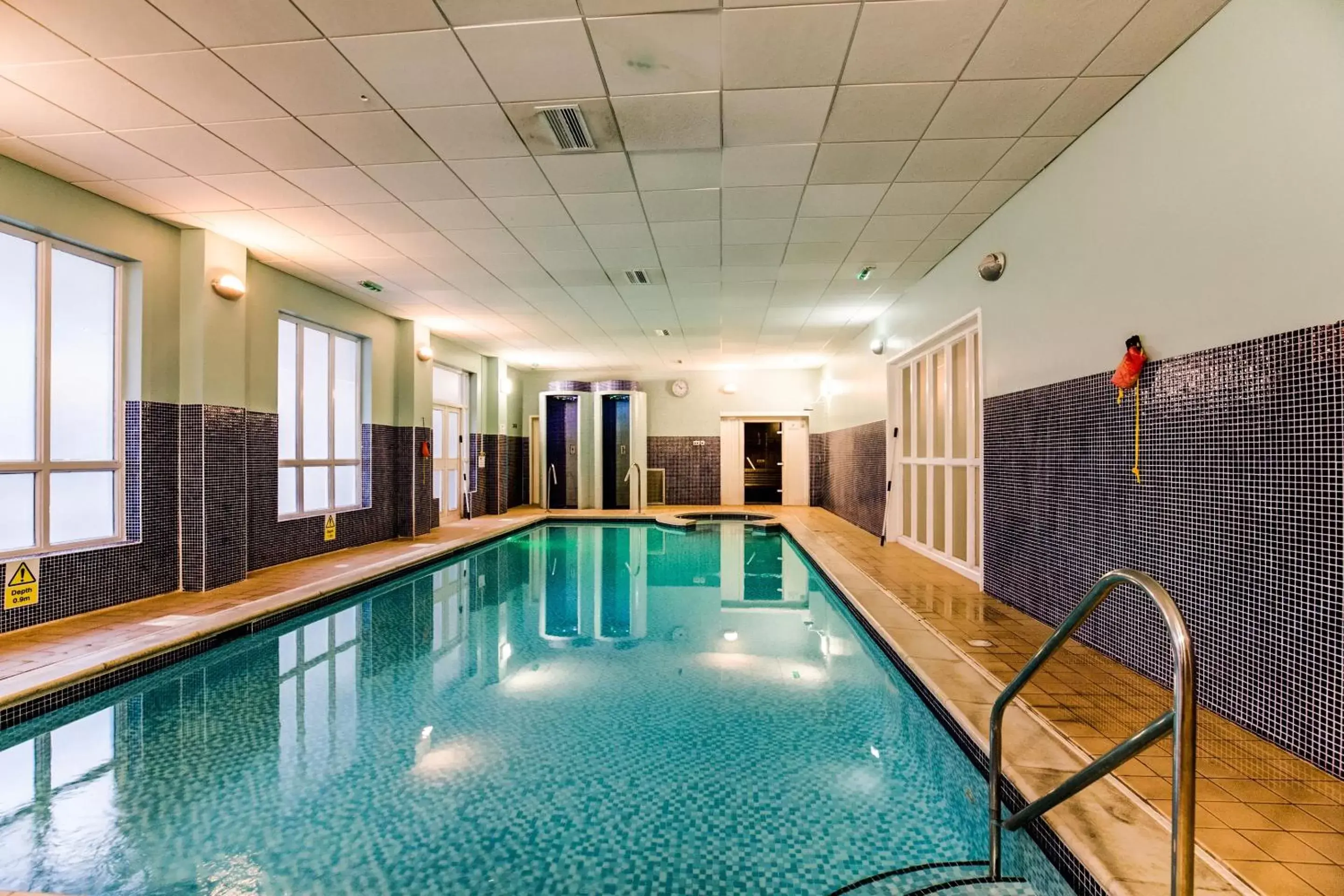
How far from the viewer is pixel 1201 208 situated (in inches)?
91.1

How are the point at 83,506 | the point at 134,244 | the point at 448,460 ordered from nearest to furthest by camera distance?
the point at 83,506 < the point at 134,244 < the point at 448,460

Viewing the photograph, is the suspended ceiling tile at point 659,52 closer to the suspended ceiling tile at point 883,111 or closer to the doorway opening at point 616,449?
the suspended ceiling tile at point 883,111

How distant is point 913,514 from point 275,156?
578 cm

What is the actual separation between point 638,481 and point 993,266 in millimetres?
7522

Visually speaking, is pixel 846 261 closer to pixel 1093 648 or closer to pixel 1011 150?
pixel 1011 150

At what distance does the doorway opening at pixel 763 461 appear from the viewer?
1155cm

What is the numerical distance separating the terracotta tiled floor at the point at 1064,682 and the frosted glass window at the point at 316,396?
1.15m

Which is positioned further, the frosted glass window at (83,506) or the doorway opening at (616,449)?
the doorway opening at (616,449)

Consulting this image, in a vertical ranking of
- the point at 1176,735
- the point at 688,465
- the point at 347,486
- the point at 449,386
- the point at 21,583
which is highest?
the point at 449,386

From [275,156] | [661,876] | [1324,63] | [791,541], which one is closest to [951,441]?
[791,541]

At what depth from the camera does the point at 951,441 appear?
5.17m

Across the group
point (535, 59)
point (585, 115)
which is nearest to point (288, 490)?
point (585, 115)

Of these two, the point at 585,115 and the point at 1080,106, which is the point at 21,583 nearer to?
the point at 585,115

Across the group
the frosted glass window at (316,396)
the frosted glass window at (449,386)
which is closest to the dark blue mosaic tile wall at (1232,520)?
the frosted glass window at (316,396)
